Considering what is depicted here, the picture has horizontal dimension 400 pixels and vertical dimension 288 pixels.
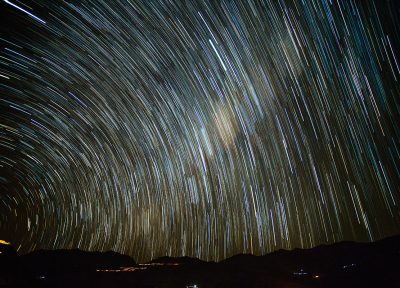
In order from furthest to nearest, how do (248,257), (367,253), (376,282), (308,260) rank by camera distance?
1. (248,257)
2. (308,260)
3. (367,253)
4. (376,282)

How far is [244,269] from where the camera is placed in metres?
84.2

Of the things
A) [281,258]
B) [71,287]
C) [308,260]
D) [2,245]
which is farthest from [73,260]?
[2,245]

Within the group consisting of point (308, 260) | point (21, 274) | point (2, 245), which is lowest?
point (21, 274)

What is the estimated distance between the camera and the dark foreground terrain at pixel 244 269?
54.5 m

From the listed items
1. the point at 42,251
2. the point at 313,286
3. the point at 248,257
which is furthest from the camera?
the point at 42,251

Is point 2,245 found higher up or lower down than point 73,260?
lower down

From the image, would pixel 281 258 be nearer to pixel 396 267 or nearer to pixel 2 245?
pixel 396 267

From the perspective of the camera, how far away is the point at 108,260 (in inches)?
4505

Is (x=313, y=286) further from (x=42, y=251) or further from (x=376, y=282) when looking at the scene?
(x=42, y=251)

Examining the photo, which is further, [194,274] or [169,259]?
[169,259]

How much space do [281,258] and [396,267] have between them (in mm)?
44438

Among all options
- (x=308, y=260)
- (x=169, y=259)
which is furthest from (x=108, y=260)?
(x=308, y=260)

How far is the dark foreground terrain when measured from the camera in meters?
54.5

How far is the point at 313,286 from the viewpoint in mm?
49062
